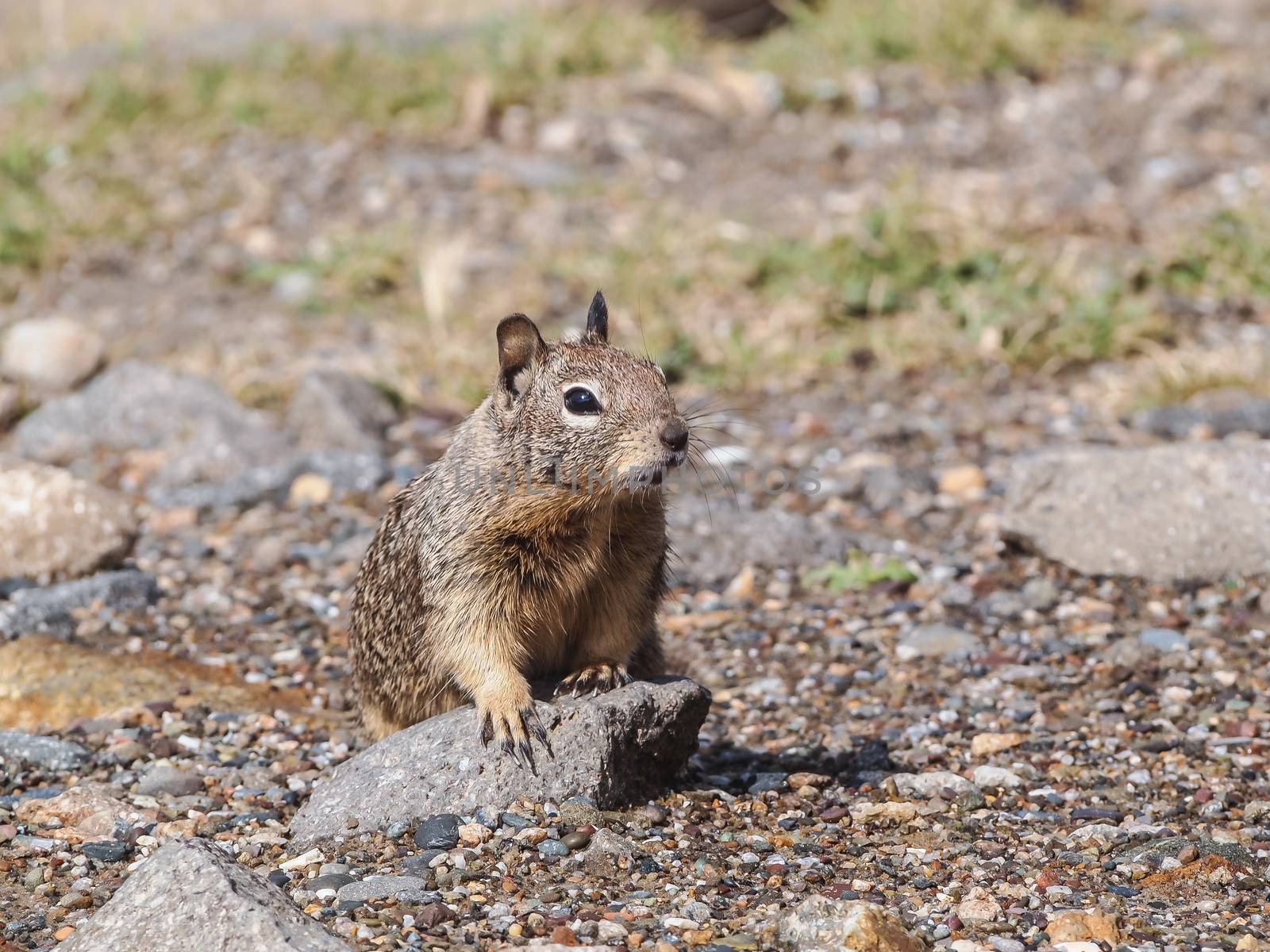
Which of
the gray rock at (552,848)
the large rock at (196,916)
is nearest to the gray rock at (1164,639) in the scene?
the gray rock at (552,848)

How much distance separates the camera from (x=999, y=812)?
4.91m

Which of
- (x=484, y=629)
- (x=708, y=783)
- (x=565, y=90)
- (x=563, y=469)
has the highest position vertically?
(x=565, y=90)

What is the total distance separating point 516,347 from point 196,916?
216cm

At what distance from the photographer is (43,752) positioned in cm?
531

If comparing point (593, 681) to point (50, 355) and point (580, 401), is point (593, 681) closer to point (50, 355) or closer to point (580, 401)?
point (580, 401)

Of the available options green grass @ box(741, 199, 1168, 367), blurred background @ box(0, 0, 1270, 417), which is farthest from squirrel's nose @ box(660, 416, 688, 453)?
green grass @ box(741, 199, 1168, 367)

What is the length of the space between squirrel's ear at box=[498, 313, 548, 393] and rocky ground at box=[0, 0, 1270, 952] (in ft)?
4.03

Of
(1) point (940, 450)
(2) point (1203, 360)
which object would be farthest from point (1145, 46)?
(1) point (940, 450)

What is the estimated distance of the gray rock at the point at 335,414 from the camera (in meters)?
8.71

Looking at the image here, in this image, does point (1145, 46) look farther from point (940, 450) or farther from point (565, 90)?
point (940, 450)

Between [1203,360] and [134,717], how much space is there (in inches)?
242

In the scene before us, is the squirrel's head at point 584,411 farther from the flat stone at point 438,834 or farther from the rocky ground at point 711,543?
the flat stone at point 438,834

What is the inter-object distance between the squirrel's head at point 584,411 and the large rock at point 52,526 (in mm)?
2816

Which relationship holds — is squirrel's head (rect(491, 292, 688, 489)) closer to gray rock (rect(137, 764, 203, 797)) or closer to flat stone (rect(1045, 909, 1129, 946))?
gray rock (rect(137, 764, 203, 797))
